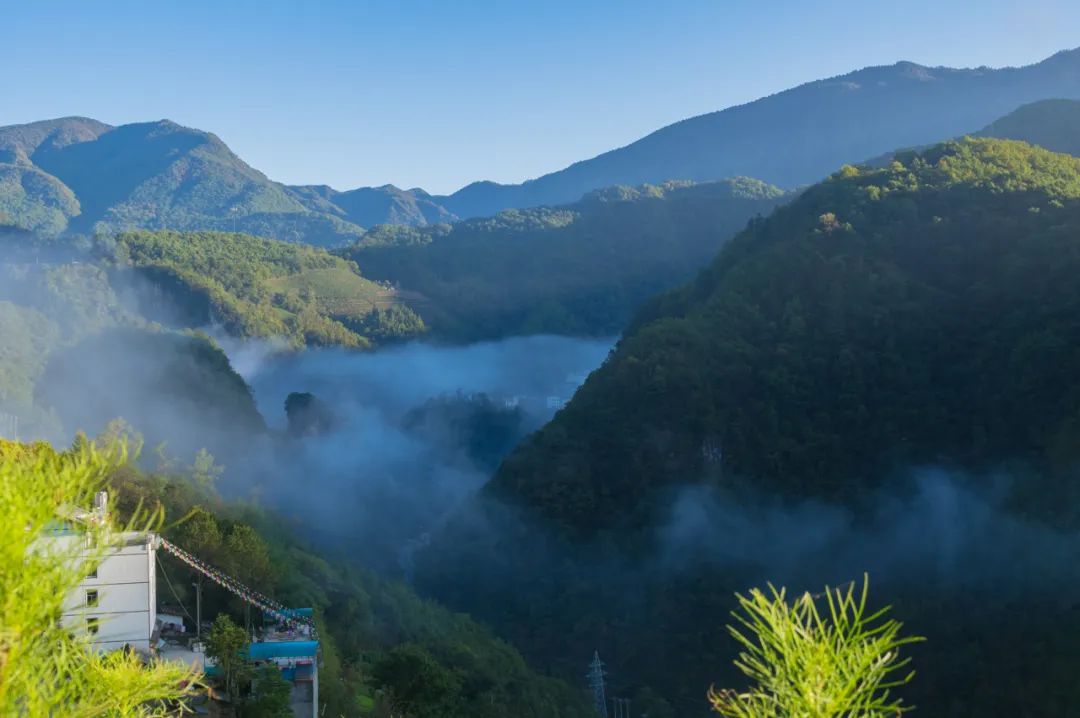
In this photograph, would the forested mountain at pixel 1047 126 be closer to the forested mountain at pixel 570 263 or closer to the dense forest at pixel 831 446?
the dense forest at pixel 831 446

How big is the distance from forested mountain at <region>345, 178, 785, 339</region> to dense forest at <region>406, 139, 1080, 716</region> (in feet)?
210

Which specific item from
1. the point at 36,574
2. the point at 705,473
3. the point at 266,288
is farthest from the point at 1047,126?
the point at 36,574

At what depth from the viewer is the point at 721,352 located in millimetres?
54781

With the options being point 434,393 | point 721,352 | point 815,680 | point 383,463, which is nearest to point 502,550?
point 721,352

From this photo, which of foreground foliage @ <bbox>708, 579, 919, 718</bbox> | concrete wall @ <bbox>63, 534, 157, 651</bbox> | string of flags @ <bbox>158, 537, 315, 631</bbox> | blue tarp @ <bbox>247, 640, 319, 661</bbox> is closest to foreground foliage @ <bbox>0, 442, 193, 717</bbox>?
foreground foliage @ <bbox>708, 579, 919, 718</bbox>

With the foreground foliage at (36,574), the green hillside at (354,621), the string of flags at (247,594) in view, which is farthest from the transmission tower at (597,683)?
the foreground foliage at (36,574)

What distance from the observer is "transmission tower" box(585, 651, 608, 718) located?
3719 cm

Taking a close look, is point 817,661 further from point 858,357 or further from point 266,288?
point 266,288

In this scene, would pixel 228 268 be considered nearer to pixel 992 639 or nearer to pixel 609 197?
pixel 609 197

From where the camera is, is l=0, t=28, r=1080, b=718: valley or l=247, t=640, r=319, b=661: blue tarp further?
l=0, t=28, r=1080, b=718: valley

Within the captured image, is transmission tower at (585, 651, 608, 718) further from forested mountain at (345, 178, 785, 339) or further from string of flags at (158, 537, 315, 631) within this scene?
forested mountain at (345, 178, 785, 339)

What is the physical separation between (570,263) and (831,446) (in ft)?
278

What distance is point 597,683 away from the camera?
37875 millimetres

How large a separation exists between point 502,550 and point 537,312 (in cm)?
7697
